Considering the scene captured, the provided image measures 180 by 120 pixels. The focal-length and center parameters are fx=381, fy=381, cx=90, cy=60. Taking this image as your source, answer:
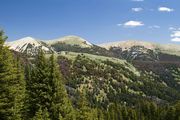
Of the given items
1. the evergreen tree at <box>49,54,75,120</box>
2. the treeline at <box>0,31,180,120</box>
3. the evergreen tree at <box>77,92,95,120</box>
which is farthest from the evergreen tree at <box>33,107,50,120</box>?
the evergreen tree at <box>77,92,95,120</box>

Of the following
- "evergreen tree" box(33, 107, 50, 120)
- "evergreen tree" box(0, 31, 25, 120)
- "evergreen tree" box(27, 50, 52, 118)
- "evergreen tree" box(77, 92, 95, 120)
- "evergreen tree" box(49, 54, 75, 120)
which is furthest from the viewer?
Result: "evergreen tree" box(77, 92, 95, 120)

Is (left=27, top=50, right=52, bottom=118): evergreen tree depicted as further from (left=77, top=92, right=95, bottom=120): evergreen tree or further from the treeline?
(left=77, top=92, right=95, bottom=120): evergreen tree

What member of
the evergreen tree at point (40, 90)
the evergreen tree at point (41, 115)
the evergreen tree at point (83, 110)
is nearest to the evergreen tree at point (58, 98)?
the evergreen tree at point (40, 90)

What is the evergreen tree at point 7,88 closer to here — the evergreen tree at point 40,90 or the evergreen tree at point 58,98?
the evergreen tree at point 40,90

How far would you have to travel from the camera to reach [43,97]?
4059 cm

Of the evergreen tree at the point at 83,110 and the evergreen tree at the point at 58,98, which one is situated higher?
the evergreen tree at the point at 58,98

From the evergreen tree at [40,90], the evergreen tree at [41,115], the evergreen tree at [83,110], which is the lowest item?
the evergreen tree at [83,110]

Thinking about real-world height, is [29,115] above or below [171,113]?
above

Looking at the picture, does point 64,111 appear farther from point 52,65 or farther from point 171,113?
point 171,113

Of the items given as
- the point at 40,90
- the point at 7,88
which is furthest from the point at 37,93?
the point at 7,88

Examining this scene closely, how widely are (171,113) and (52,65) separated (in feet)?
445

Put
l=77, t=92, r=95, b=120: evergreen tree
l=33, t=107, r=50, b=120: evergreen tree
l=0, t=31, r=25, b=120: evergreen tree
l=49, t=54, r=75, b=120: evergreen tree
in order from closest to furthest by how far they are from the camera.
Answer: l=33, t=107, r=50, b=120: evergreen tree < l=0, t=31, r=25, b=120: evergreen tree < l=49, t=54, r=75, b=120: evergreen tree < l=77, t=92, r=95, b=120: evergreen tree

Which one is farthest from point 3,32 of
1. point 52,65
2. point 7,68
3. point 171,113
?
point 171,113

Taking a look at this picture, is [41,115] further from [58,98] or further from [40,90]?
[58,98]
